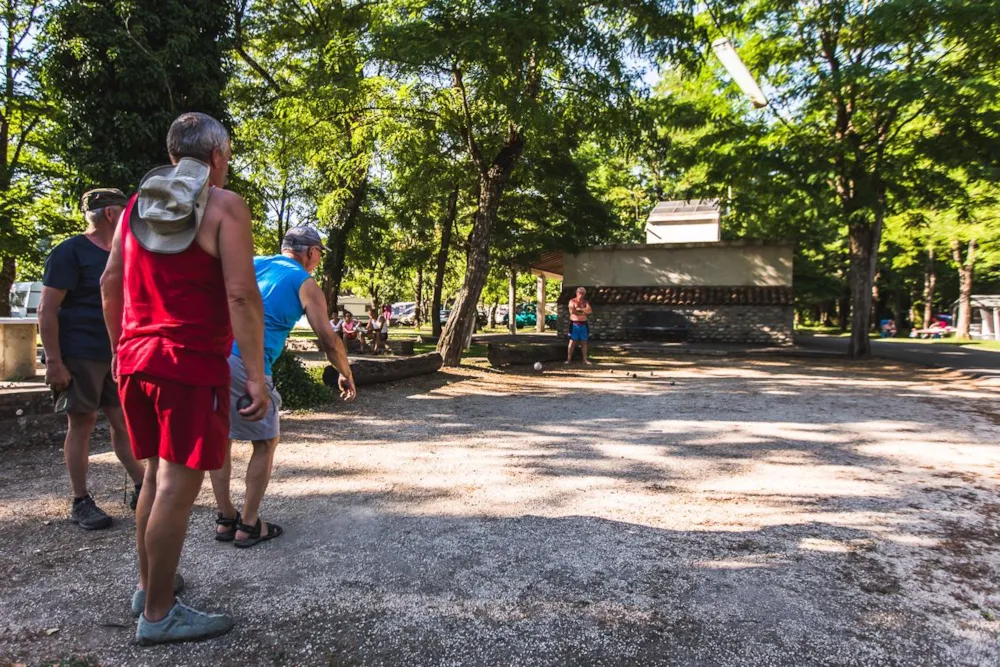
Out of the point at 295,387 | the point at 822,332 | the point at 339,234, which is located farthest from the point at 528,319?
the point at 295,387

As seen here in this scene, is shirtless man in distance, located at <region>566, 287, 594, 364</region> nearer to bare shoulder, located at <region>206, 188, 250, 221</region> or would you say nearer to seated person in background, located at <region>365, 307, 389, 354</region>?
seated person in background, located at <region>365, 307, 389, 354</region>

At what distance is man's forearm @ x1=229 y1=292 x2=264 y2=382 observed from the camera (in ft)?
6.91

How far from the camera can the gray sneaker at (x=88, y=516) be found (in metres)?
3.33

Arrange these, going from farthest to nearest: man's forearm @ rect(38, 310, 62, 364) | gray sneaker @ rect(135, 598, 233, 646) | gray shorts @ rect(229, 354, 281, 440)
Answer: man's forearm @ rect(38, 310, 62, 364) → gray shorts @ rect(229, 354, 281, 440) → gray sneaker @ rect(135, 598, 233, 646)

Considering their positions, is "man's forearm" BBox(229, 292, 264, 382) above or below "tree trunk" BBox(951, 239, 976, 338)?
below

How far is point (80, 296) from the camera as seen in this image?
3.45m

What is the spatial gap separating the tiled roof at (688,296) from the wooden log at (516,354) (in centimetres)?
920

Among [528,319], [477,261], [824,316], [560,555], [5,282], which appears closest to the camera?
[560,555]

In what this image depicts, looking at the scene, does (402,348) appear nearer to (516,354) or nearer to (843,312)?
(516,354)

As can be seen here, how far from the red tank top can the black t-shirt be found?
154cm

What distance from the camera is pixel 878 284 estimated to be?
39.1m

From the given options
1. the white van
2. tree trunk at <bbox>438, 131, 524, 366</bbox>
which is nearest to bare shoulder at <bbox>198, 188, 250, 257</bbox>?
tree trunk at <bbox>438, 131, 524, 366</bbox>

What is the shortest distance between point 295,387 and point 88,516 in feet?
12.5

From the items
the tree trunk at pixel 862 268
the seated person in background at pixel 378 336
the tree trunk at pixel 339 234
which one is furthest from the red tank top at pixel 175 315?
the tree trunk at pixel 862 268
